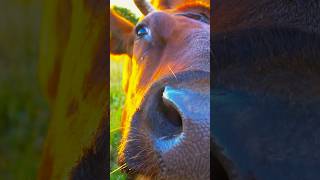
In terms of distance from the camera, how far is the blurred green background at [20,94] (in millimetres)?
298

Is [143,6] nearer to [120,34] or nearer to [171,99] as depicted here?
[120,34]

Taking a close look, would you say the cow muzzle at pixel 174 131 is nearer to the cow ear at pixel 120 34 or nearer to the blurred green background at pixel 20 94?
the blurred green background at pixel 20 94

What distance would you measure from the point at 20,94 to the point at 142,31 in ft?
7.09

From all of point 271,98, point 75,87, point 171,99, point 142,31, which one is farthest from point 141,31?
point 75,87

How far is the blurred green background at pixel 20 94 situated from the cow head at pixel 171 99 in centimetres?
→ 60

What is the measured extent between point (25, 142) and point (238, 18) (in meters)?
0.40

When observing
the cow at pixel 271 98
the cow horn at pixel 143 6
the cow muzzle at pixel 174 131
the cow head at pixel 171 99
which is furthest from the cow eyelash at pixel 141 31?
the cow at pixel 271 98

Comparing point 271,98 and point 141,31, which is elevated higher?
point 271,98

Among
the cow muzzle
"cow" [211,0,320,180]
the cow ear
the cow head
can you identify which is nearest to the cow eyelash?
the cow head

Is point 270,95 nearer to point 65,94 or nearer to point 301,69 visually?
point 301,69

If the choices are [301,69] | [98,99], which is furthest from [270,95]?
[98,99]

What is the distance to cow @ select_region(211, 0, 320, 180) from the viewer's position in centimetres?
53

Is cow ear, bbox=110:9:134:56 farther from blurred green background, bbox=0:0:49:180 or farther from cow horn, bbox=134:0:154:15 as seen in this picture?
blurred green background, bbox=0:0:49:180

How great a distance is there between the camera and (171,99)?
1193 millimetres
